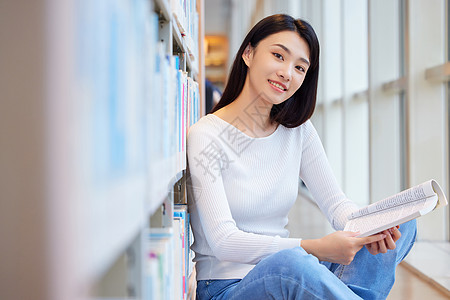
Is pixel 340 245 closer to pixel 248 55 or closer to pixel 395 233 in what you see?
pixel 395 233

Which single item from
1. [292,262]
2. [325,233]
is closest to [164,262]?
[292,262]

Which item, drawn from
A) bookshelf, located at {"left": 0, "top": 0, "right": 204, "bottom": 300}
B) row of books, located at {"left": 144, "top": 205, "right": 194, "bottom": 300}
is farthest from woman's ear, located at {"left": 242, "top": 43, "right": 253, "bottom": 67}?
bookshelf, located at {"left": 0, "top": 0, "right": 204, "bottom": 300}

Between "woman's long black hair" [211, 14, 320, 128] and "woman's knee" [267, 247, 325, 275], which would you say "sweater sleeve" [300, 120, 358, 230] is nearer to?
"woman's long black hair" [211, 14, 320, 128]

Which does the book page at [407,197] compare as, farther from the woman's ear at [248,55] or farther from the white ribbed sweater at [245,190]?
the woman's ear at [248,55]

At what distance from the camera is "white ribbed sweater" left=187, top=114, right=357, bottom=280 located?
4.29 feet

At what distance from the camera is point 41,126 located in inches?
23.7

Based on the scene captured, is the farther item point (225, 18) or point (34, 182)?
point (225, 18)

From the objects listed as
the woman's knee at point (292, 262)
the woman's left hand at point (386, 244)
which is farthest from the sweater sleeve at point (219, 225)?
the woman's left hand at point (386, 244)

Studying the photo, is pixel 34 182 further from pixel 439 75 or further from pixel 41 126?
pixel 439 75

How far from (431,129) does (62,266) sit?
2.64 metres

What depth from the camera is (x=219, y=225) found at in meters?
1.29

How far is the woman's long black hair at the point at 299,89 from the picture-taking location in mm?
1543

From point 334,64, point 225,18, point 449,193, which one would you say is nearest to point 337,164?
point 334,64

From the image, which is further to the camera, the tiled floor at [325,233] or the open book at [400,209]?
the tiled floor at [325,233]
